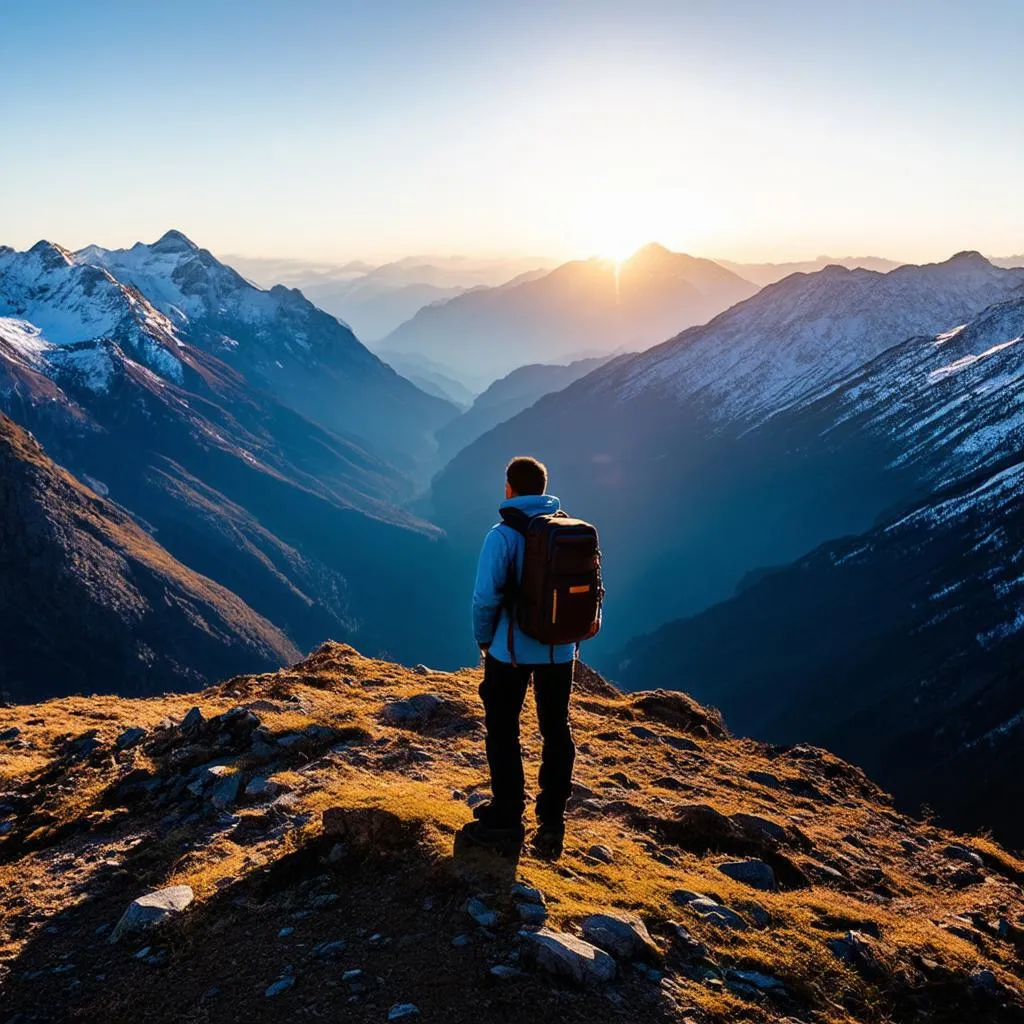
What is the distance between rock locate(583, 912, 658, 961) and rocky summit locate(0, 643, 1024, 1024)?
3cm

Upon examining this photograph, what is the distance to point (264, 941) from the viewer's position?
30.2ft

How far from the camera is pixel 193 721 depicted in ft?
59.9

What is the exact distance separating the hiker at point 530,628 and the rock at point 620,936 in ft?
5.71

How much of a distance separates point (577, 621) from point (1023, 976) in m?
8.25

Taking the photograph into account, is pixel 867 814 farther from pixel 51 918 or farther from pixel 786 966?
pixel 51 918

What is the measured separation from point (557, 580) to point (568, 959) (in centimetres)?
424

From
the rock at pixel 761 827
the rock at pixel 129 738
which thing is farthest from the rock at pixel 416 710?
the rock at pixel 761 827

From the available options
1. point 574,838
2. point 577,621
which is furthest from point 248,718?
point 577,621

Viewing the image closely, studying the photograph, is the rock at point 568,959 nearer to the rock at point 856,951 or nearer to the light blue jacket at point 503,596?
the light blue jacket at point 503,596

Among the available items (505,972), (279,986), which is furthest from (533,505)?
(279,986)

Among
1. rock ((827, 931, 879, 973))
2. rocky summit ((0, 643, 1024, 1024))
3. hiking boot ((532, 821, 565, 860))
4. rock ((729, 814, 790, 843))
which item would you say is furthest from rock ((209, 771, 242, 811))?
rock ((827, 931, 879, 973))

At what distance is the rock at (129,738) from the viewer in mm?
18000

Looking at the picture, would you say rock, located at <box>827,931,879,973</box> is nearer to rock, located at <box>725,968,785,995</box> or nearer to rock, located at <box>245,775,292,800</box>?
rock, located at <box>725,968,785,995</box>

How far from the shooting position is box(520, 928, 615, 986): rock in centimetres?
838
